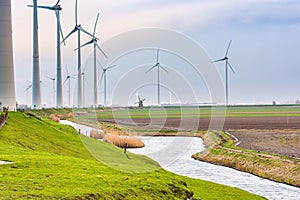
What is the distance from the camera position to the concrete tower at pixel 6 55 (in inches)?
2143

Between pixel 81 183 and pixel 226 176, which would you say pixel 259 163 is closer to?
pixel 226 176

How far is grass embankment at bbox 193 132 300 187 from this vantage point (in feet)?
126

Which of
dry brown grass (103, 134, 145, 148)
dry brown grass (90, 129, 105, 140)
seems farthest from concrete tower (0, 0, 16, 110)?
dry brown grass (90, 129, 105, 140)

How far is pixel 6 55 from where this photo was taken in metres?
54.6

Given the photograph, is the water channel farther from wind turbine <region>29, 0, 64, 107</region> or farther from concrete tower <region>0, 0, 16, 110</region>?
wind turbine <region>29, 0, 64, 107</region>

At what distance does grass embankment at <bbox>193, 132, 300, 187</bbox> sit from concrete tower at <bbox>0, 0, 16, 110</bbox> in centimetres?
1885

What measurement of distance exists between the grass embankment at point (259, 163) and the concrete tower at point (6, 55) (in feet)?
61.9

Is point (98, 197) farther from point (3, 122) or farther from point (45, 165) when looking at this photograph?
point (3, 122)

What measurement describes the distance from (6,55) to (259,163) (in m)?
25.9

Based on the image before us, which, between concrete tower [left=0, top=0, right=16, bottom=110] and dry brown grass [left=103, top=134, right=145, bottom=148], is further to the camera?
dry brown grass [left=103, top=134, right=145, bottom=148]

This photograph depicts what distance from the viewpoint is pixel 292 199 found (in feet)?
99.7

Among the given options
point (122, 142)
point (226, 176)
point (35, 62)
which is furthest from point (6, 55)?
point (35, 62)

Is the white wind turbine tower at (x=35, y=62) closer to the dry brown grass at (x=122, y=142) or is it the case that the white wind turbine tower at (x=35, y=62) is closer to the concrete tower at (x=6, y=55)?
the dry brown grass at (x=122, y=142)

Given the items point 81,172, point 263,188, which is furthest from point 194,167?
point 81,172
